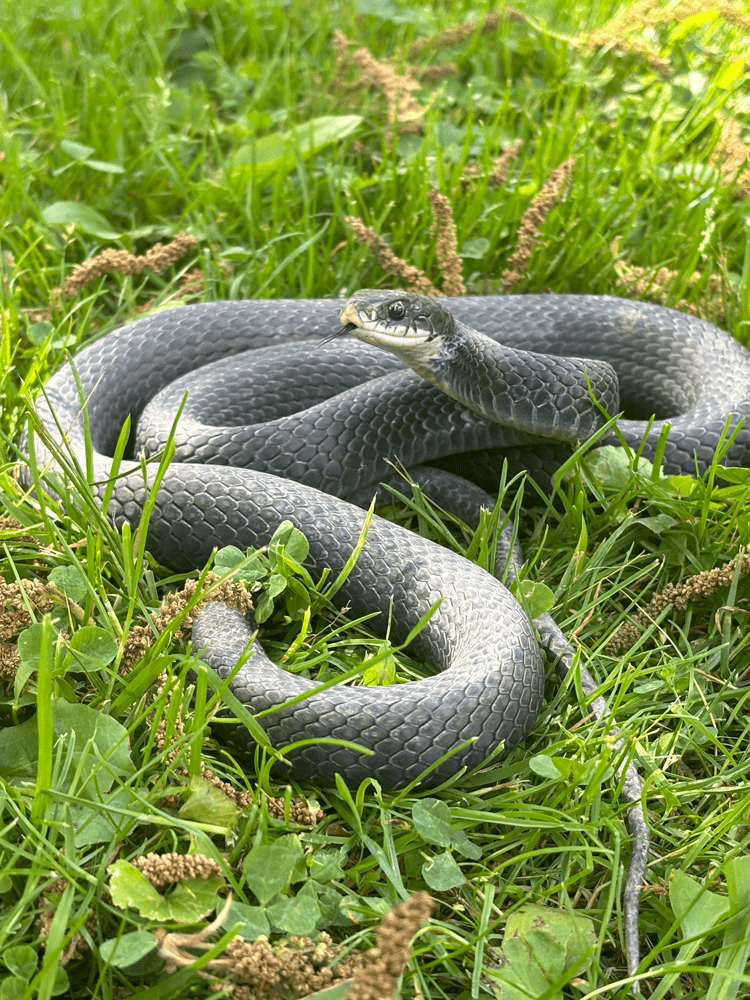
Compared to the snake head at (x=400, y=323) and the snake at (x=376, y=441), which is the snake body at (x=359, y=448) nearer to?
the snake at (x=376, y=441)

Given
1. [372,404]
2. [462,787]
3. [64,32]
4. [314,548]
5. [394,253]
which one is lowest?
[462,787]

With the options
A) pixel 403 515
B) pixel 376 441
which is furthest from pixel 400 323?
pixel 403 515

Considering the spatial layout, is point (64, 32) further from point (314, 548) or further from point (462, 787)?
point (462, 787)

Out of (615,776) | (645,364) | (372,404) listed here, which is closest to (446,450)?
(372,404)

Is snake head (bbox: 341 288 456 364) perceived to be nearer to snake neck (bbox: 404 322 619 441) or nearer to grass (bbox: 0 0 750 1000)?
snake neck (bbox: 404 322 619 441)

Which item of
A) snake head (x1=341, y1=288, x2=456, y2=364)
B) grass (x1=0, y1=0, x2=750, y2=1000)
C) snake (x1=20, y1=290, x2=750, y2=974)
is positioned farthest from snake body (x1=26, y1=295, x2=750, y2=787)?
snake head (x1=341, y1=288, x2=456, y2=364)

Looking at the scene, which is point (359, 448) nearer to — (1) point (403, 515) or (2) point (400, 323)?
(1) point (403, 515)

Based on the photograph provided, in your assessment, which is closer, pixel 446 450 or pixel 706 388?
pixel 446 450
